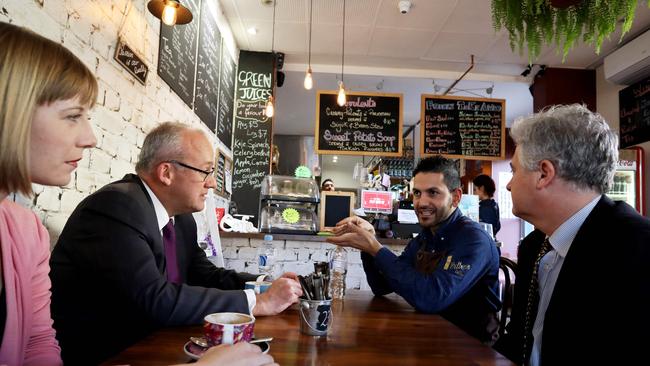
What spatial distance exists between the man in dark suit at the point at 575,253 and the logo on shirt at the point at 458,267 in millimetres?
230

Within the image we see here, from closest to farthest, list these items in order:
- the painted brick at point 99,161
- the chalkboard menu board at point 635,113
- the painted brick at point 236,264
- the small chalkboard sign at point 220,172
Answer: the painted brick at point 99,161 → the painted brick at point 236,264 → the small chalkboard sign at point 220,172 → the chalkboard menu board at point 635,113

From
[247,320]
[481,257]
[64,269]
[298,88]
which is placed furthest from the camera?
[298,88]

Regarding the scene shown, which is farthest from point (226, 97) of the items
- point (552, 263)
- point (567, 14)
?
point (552, 263)

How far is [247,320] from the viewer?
1.15 metres

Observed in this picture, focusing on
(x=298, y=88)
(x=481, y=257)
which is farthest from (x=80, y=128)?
(x=298, y=88)

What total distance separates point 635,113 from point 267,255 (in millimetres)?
4620

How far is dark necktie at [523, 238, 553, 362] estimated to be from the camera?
5.36ft

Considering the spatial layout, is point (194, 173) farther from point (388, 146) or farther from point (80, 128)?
point (388, 146)

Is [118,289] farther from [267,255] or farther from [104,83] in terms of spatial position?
[267,255]

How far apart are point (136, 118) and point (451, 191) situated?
1877 millimetres

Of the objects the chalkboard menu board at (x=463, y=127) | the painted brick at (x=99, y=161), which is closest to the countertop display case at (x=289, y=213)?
the painted brick at (x=99, y=161)

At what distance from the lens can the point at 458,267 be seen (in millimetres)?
1997

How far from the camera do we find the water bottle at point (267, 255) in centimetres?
300

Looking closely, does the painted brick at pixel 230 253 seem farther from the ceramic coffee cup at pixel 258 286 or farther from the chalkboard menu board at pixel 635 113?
the chalkboard menu board at pixel 635 113
